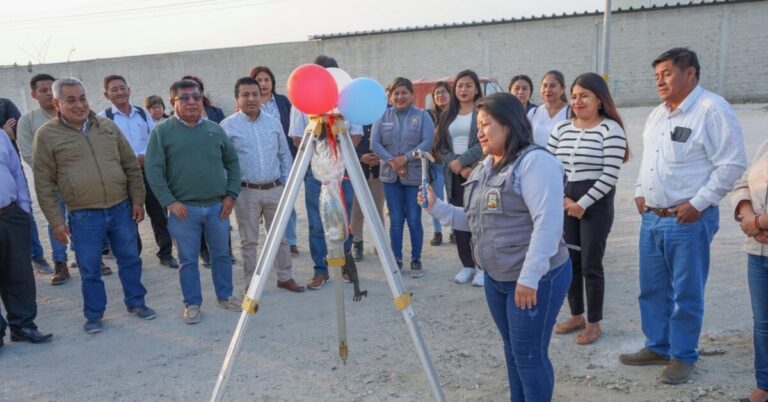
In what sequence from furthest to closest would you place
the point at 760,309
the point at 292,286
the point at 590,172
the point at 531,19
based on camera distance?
the point at 531,19 < the point at 292,286 < the point at 590,172 < the point at 760,309

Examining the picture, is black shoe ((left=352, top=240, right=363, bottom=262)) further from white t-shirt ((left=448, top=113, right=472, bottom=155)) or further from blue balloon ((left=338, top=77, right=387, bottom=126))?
blue balloon ((left=338, top=77, right=387, bottom=126))

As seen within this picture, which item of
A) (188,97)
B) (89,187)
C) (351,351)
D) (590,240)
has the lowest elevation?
(351,351)

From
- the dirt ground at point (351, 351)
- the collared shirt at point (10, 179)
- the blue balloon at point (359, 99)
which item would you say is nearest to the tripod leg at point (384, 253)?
the blue balloon at point (359, 99)

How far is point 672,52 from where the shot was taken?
10.4ft

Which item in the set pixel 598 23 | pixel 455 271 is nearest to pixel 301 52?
pixel 598 23

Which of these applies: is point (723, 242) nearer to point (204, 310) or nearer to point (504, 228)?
point (504, 228)

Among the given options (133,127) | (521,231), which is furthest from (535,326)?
(133,127)

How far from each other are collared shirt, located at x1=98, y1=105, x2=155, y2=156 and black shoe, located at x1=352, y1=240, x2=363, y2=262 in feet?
8.79

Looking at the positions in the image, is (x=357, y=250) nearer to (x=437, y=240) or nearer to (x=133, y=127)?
(x=437, y=240)

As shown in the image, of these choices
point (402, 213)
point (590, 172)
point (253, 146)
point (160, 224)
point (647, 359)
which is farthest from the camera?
point (160, 224)

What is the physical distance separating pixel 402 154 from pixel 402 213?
0.64 metres

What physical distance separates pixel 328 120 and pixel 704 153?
2.20 m

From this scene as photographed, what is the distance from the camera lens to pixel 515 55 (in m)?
25.8

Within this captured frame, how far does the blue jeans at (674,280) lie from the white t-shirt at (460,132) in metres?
2.15
